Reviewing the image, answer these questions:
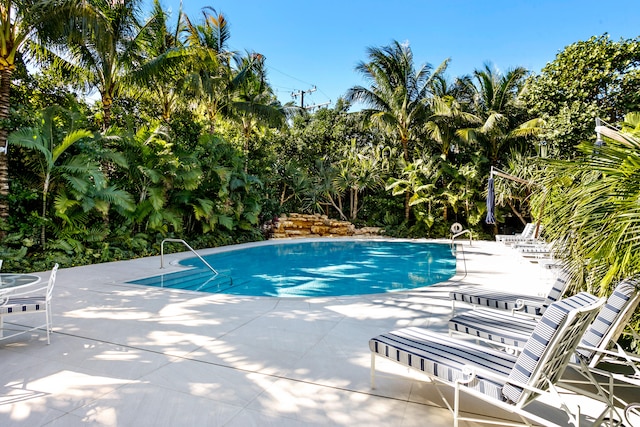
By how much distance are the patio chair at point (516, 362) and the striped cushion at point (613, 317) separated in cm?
33

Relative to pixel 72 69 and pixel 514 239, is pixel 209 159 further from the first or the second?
pixel 514 239

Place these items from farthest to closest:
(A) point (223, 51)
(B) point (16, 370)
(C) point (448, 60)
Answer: (C) point (448, 60), (A) point (223, 51), (B) point (16, 370)

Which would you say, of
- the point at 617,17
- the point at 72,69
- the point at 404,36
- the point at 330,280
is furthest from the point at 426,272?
the point at 404,36

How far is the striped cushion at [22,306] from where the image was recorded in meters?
3.57

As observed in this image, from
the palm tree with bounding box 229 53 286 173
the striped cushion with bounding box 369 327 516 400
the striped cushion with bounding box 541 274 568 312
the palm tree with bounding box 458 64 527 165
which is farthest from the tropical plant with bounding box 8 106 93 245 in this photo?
the palm tree with bounding box 458 64 527 165

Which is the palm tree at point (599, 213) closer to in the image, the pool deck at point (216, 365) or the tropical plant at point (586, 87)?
the pool deck at point (216, 365)

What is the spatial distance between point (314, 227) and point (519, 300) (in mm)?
15241

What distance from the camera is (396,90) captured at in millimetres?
18281

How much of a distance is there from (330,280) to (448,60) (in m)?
15.4

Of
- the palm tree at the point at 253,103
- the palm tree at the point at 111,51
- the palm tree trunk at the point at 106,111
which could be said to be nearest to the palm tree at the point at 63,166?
the palm tree trunk at the point at 106,111

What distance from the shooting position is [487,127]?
17.1 m

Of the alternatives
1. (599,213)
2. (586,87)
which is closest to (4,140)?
(599,213)

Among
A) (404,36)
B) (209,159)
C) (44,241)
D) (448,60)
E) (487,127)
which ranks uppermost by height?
(404,36)

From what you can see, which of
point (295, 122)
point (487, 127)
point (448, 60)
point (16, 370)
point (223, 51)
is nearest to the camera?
point (16, 370)
